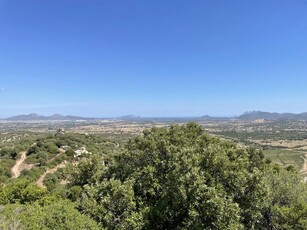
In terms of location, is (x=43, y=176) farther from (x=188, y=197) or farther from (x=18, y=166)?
(x=188, y=197)

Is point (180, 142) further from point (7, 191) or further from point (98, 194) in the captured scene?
point (7, 191)

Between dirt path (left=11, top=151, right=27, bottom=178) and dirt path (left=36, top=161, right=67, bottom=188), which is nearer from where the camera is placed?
dirt path (left=36, top=161, right=67, bottom=188)

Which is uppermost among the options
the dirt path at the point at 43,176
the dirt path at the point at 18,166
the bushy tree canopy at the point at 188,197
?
the bushy tree canopy at the point at 188,197

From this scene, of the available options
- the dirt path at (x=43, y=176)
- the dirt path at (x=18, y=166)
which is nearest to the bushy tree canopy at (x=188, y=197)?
the dirt path at (x=43, y=176)

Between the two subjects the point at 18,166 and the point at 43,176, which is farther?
the point at 18,166

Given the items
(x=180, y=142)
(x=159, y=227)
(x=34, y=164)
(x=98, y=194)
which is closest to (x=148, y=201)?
(x=159, y=227)

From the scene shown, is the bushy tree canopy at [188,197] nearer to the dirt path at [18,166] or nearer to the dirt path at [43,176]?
the dirt path at [43,176]

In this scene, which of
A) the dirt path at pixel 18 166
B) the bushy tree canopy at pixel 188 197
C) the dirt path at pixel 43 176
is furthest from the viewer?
the dirt path at pixel 18 166

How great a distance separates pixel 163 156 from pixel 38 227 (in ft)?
33.9

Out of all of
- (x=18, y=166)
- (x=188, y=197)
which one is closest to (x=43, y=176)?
(x=18, y=166)

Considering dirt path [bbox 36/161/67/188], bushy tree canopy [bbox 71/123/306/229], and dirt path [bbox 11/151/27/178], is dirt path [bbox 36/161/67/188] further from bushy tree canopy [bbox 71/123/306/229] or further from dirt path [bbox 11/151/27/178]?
bushy tree canopy [bbox 71/123/306/229]

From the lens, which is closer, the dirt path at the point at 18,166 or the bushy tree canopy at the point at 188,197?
the bushy tree canopy at the point at 188,197

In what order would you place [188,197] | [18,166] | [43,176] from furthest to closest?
1. [18,166]
2. [43,176]
3. [188,197]

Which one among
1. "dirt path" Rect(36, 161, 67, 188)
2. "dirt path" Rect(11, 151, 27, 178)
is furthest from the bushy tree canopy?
"dirt path" Rect(11, 151, 27, 178)
